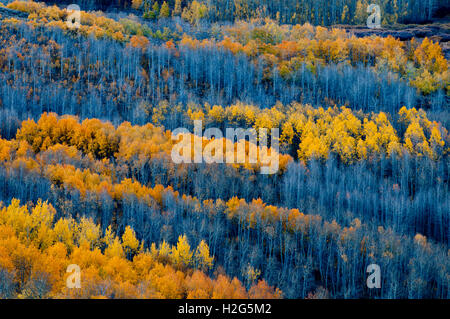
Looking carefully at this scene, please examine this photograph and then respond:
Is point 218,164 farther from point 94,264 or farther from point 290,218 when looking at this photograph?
point 94,264

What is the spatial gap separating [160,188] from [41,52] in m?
55.4

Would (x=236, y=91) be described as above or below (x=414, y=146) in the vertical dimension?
above

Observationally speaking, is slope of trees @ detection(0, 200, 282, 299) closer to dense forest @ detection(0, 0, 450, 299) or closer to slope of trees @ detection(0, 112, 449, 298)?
dense forest @ detection(0, 0, 450, 299)

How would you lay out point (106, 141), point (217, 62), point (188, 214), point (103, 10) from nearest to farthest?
point (188, 214)
point (106, 141)
point (217, 62)
point (103, 10)

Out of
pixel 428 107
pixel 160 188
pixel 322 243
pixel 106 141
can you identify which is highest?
pixel 428 107

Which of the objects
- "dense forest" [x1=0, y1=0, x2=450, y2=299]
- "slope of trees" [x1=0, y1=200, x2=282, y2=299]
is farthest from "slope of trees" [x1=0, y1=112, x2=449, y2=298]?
"slope of trees" [x1=0, y1=200, x2=282, y2=299]

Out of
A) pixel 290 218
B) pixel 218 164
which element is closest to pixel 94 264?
pixel 290 218

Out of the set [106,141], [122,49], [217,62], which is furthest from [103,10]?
[106,141]

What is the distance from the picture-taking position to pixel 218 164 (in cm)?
6350

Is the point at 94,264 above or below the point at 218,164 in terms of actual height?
below

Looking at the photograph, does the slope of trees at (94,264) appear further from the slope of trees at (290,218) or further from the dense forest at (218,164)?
the slope of trees at (290,218)

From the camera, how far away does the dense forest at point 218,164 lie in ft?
135
